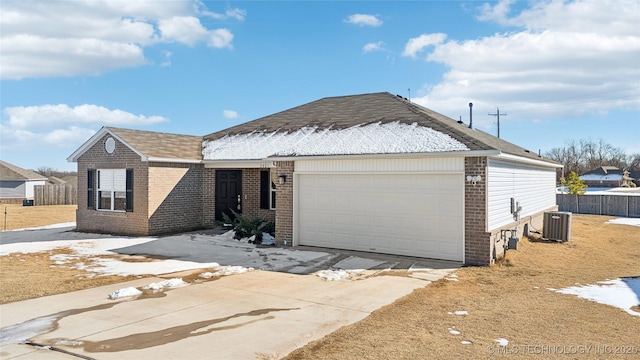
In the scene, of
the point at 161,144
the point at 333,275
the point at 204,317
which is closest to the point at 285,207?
the point at 333,275

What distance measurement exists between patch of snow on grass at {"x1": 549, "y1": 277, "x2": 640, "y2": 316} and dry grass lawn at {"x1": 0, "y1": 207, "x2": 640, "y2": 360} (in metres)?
0.25

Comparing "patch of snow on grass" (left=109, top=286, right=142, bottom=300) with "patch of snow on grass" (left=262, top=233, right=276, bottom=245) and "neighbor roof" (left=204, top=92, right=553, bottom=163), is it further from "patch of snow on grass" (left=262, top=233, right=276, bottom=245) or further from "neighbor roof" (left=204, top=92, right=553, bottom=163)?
"neighbor roof" (left=204, top=92, right=553, bottom=163)

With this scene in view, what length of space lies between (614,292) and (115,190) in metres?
15.6

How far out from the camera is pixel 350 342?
546 centimetres

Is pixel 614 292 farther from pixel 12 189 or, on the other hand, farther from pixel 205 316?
pixel 12 189

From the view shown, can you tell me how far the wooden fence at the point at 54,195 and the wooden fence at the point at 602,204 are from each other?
128ft

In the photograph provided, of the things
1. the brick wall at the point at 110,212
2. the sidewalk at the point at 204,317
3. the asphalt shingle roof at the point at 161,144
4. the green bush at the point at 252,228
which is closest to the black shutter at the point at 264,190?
the green bush at the point at 252,228

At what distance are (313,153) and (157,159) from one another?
6.09 m

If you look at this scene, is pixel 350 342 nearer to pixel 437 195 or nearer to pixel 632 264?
pixel 437 195

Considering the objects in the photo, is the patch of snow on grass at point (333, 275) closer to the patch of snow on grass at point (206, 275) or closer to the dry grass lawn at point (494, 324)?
the dry grass lawn at point (494, 324)

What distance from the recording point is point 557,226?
14.3 m

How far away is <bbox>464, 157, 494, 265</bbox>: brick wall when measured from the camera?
398 inches

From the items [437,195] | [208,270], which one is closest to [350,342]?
[208,270]

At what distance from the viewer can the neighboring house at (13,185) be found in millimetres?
44438
